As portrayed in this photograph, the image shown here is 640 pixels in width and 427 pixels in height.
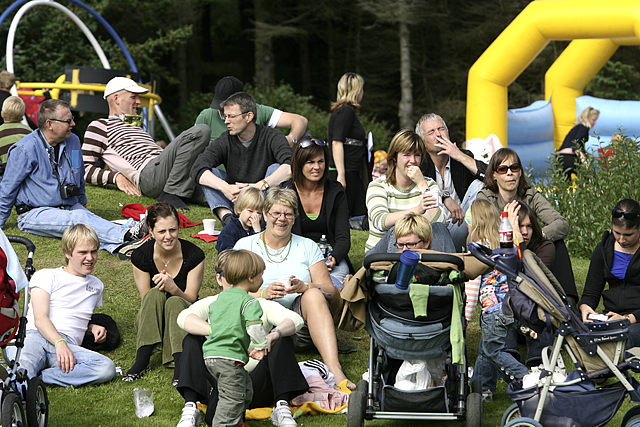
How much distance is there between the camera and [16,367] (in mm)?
3689

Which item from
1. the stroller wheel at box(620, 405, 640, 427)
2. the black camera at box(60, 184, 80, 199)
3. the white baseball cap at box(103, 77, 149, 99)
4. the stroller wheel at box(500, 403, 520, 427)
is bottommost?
the stroller wheel at box(500, 403, 520, 427)

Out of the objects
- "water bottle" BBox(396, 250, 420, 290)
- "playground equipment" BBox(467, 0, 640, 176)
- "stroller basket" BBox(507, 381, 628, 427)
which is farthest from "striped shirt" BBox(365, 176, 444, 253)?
"playground equipment" BBox(467, 0, 640, 176)

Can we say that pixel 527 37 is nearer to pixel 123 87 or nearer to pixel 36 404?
pixel 123 87

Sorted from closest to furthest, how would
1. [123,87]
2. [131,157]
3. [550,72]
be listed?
[123,87] → [131,157] → [550,72]

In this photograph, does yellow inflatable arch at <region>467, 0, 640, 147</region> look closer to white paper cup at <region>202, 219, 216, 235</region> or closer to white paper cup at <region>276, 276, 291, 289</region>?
white paper cup at <region>202, 219, 216, 235</region>

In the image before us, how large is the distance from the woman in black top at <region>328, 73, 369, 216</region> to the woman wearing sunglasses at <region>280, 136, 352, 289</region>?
208 cm

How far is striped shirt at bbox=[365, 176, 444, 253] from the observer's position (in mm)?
5301

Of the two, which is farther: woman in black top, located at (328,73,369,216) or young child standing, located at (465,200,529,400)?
woman in black top, located at (328,73,369,216)

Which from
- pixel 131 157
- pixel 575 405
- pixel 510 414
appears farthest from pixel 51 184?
pixel 575 405

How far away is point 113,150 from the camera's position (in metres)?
8.80

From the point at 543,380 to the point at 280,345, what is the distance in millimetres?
1445

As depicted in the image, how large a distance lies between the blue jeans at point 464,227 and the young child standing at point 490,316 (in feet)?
2.22

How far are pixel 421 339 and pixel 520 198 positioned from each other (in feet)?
6.20

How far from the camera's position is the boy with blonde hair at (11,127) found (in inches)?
317
